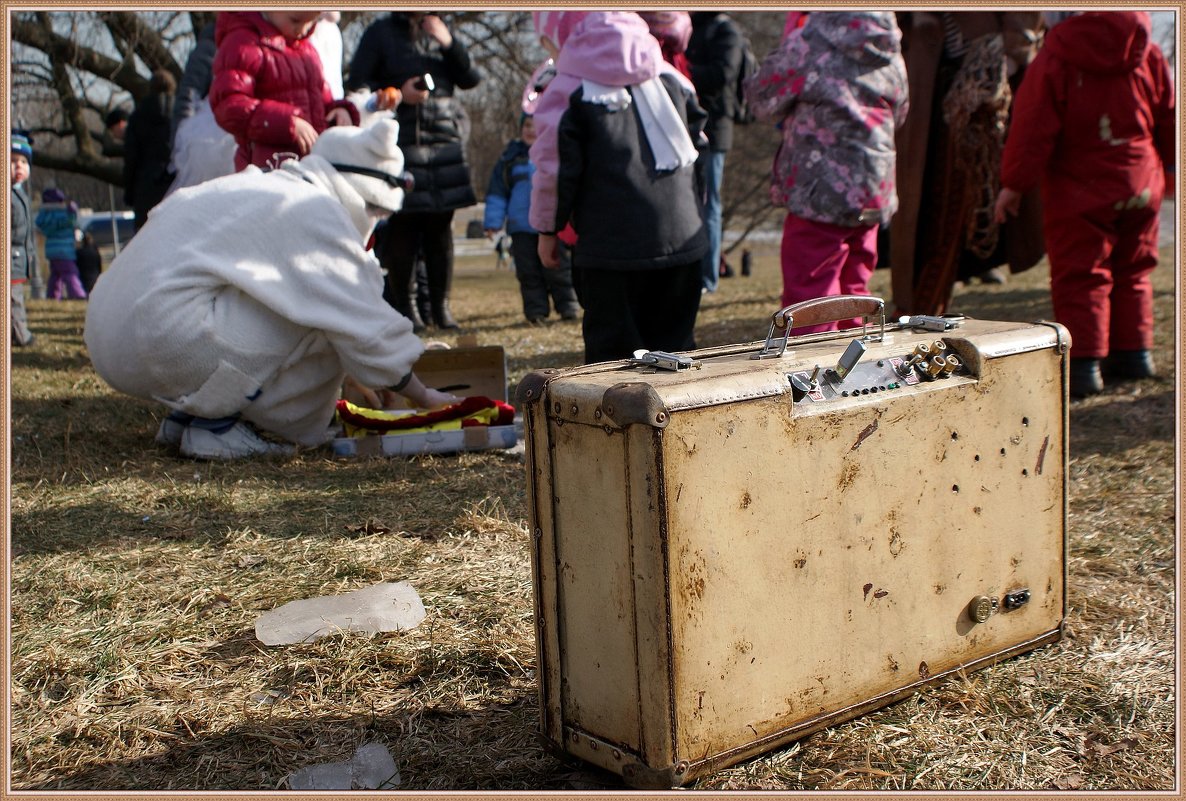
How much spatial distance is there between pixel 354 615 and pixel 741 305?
6.19 m

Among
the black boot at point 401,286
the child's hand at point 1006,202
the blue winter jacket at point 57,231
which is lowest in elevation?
the black boot at point 401,286

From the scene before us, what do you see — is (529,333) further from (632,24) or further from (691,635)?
(691,635)

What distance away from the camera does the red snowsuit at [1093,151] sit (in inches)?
167

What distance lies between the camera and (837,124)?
3.77 m

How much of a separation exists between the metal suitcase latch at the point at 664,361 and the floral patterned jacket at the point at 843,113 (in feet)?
7.08

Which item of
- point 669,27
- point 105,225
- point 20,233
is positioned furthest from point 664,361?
point 105,225

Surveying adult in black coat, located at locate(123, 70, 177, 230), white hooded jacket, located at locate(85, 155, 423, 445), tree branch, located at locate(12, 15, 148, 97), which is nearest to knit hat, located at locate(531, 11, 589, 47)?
white hooded jacket, located at locate(85, 155, 423, 445)

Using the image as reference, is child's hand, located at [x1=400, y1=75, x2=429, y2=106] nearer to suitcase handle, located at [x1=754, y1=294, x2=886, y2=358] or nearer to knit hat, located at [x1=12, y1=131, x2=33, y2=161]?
knit hat, located at [x1=12, y1=131, x2=33, y2=161]

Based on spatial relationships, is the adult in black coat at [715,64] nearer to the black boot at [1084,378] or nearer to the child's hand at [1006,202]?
the child's hand at [1006,202]

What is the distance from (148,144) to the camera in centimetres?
840

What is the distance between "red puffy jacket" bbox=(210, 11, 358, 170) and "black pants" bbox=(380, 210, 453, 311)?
1994 millimetres

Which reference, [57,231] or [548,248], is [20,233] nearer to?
[548,248]

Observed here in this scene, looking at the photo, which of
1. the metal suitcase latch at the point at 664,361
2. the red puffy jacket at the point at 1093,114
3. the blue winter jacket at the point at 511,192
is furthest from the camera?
the blue winter jacket at the point at 511,192

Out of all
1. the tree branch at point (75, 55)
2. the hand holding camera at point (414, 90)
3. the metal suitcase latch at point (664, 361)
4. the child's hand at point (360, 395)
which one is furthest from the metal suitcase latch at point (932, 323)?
the tree branch at point (75, 55)
